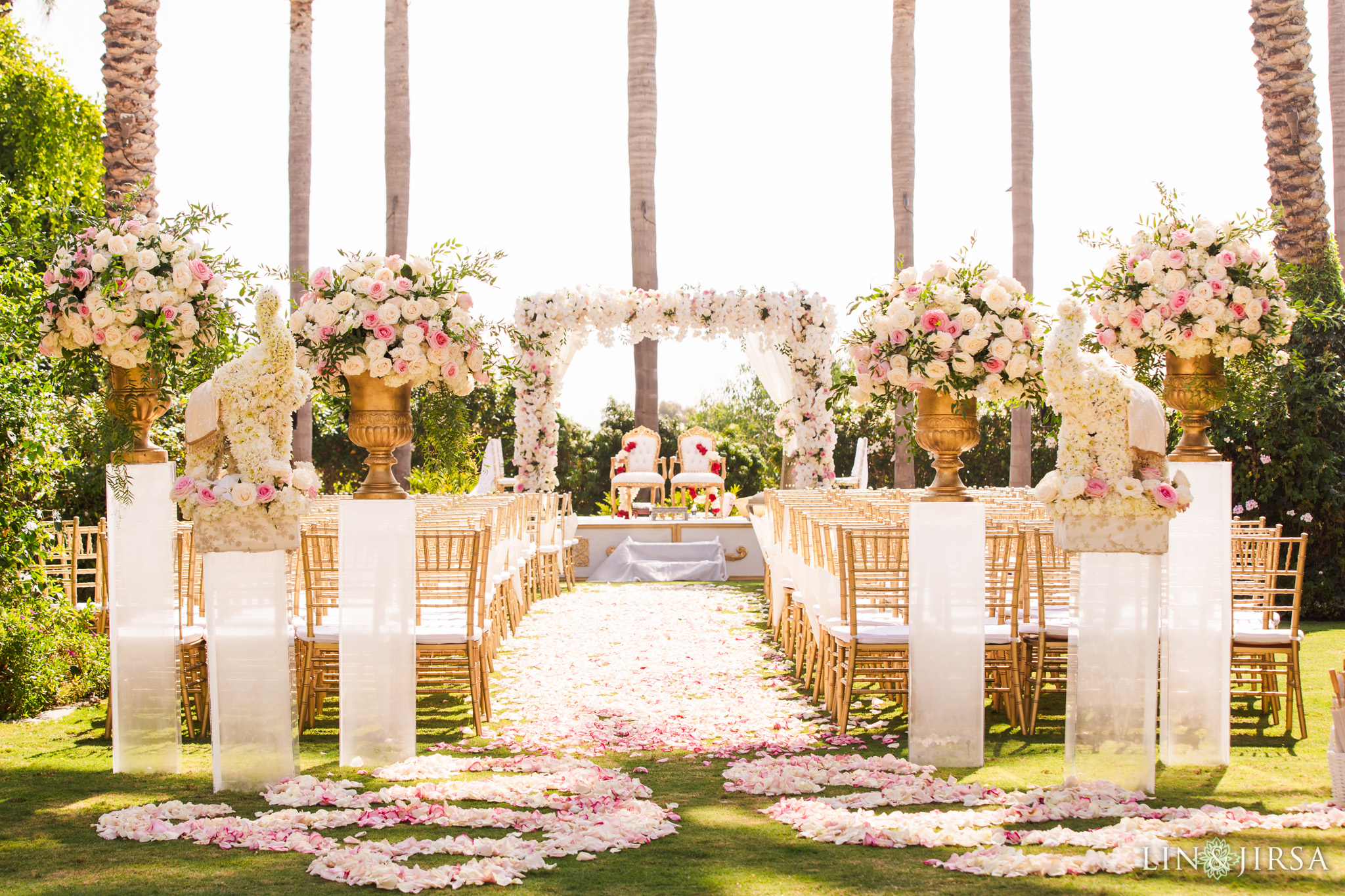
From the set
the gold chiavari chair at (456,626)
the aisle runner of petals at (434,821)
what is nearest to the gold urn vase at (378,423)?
the gold chiavari chair at (456,626)

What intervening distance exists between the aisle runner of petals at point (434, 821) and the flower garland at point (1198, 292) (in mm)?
3293

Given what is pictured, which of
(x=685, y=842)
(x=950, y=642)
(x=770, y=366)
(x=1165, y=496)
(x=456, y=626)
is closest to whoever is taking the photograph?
(x=685, y=842)

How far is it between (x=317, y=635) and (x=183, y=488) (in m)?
1.39

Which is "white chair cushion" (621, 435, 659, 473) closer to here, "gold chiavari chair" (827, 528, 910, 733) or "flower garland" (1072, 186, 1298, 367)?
"gold chiavari chair" (827, 528, 910, 733)

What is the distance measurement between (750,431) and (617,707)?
1838 cm

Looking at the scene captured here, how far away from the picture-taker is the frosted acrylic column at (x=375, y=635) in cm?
499

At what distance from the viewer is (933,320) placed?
16.0ft

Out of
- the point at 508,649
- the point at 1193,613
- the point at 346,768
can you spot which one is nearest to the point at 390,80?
the point at 508,649

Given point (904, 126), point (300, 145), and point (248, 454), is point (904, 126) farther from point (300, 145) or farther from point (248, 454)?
point (248, 454)

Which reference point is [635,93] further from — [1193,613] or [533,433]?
[1193,613]

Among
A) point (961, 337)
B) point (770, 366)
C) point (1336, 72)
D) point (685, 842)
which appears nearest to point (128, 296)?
point (685, 842)

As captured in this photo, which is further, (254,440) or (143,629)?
(143,629)

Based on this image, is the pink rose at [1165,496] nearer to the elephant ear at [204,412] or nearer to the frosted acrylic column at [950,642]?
the frosted acrylic column at [950,642]

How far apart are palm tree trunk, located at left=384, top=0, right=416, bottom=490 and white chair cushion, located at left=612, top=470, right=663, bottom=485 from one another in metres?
2.98
